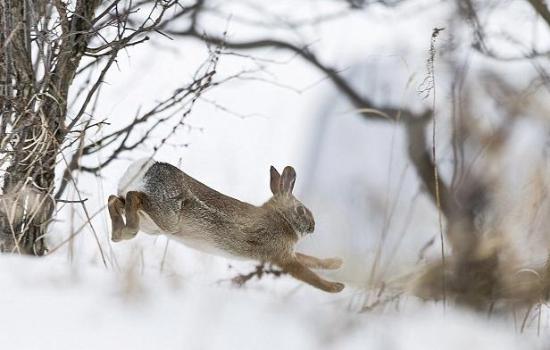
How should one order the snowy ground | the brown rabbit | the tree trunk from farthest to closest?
the tree trunk < the brown rabbit < the snowy ground

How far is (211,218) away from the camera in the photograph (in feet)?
4.39

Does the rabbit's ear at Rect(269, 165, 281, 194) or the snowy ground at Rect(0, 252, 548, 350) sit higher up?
the rabbit's ear at Rect(269, 165, 281, 194)

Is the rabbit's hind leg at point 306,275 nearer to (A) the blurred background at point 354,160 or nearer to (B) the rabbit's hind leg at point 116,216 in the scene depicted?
(A) the blurred background at point 354,160

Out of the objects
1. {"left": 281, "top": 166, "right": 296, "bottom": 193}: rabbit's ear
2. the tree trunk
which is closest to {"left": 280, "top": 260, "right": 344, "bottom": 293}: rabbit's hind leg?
{"left": 281, "top": 166, "right": 296, "bottom": 193}: rabbit's ear

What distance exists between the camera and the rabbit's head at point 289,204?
138 centimetres

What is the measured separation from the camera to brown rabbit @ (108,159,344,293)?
4.40 ft

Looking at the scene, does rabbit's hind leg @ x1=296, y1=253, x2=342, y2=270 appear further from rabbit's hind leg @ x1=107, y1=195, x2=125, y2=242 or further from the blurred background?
rabbit's hind leg @ x1=107, y1=195, x2=125, y2=242

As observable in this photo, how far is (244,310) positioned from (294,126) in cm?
113

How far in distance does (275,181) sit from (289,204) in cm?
5

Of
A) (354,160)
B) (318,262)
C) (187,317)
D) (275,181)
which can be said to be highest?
(354,160)

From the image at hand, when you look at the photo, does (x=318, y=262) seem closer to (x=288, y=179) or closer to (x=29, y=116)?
(x=288, y=179)

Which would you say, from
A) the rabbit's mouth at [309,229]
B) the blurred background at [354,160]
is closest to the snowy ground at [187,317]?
the blurred background at [354,160]

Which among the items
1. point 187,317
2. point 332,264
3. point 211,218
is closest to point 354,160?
point 332,264

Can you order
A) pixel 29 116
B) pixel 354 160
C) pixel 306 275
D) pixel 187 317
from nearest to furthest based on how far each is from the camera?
pixel 187 317, pixel 306 275, pixel 29 116, pixel 354 160
